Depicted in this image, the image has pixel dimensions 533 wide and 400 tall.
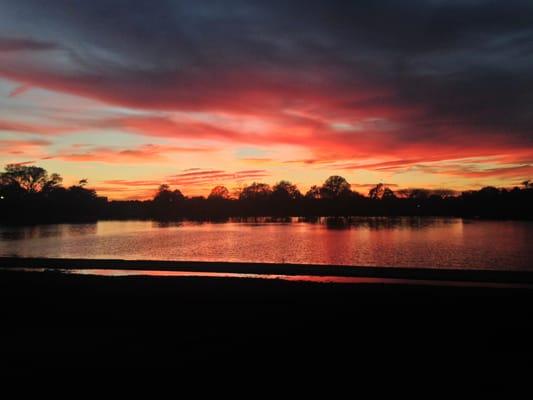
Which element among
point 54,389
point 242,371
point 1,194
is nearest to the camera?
point 54,389

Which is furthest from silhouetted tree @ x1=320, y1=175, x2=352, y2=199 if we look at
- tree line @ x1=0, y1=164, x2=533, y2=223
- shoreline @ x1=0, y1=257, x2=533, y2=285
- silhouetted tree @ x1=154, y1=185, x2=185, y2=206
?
shoreline @ x1=0, y1=257, x2=533, y2=285

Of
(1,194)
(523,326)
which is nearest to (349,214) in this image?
(1,194)

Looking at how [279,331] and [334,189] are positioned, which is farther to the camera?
[334,189]

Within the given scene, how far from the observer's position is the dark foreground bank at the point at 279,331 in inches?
236

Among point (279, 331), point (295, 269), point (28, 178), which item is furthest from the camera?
point (28, 178)

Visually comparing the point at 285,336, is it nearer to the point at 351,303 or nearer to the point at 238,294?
the point at 351,303

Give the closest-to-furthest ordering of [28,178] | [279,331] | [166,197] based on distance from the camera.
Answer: [279,331]
[28,178]
[166,197]

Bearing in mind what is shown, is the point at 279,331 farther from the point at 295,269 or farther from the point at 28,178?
the point at 28,178

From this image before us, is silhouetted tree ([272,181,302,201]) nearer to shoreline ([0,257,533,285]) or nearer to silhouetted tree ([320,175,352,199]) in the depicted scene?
silhouetted tree ([320,175,352,199])

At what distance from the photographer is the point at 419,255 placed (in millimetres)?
30922

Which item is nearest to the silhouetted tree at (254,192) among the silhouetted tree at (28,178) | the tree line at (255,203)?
the tree line at (255,203)

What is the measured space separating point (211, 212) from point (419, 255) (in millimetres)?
143313

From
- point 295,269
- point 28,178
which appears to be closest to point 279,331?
point 295,269

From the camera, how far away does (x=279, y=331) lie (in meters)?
7.78
